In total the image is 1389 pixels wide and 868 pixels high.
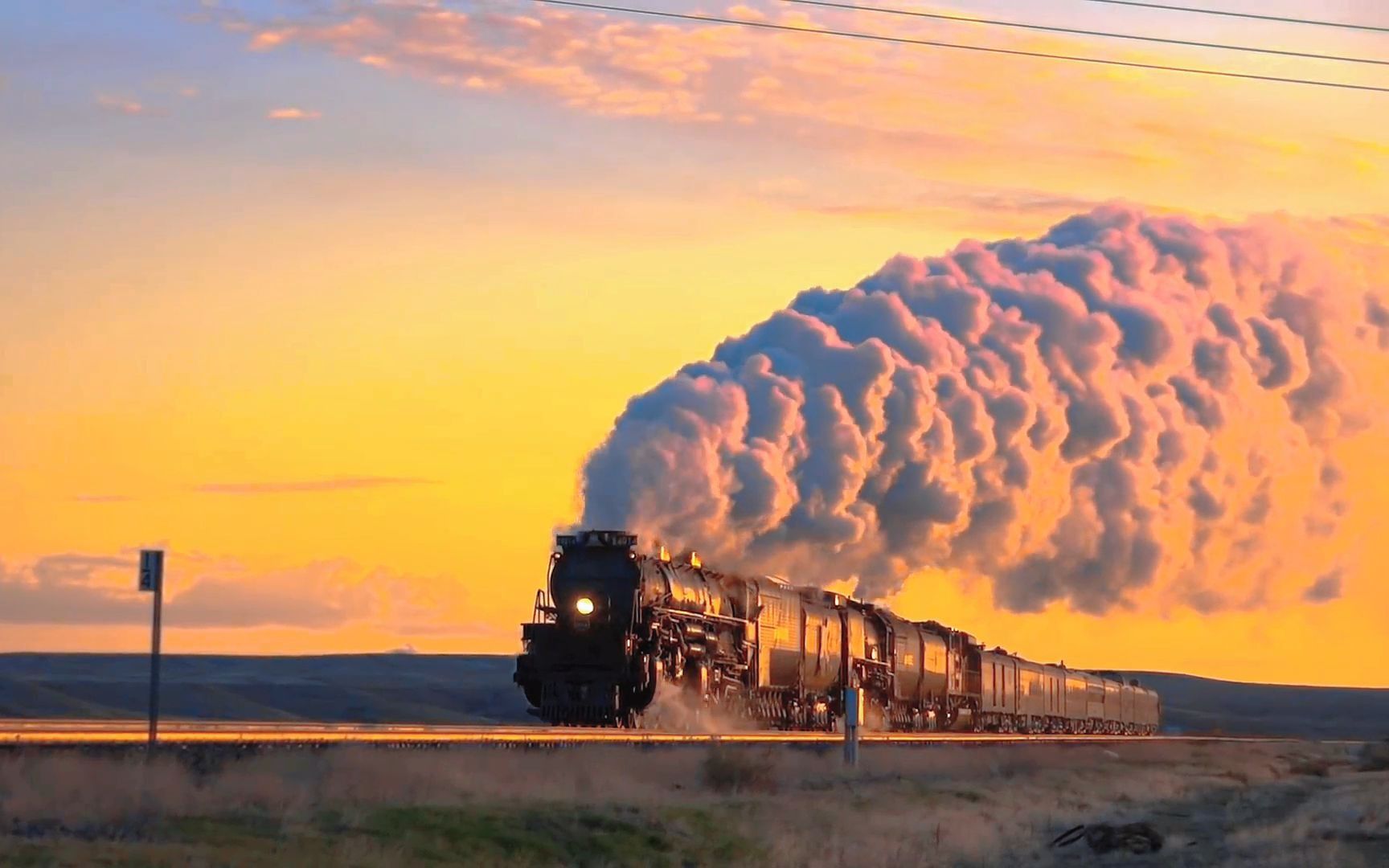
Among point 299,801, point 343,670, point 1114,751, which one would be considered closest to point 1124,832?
point 299,801

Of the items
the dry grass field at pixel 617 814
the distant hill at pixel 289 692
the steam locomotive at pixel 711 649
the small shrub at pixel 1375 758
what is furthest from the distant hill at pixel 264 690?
the small shrub at pixel 1375 758

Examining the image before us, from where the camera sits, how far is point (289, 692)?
111438 millimetres

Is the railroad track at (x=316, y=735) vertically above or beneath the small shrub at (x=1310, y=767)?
above

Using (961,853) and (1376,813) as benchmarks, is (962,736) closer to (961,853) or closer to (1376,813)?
(1376,813)

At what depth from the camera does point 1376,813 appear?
4097cm

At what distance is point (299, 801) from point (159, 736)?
3.41m

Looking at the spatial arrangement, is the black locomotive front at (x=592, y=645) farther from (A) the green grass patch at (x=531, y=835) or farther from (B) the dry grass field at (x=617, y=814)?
(A) the green grass patch at (x=531, y=835)

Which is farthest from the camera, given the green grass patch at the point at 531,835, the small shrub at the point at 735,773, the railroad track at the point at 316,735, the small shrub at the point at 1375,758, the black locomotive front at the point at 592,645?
the small shrub at the point at 1375,758

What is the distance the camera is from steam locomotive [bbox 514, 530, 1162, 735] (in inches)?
1688

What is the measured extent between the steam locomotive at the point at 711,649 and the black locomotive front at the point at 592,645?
3 centimetres

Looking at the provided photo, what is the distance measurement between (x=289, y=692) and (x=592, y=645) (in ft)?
237

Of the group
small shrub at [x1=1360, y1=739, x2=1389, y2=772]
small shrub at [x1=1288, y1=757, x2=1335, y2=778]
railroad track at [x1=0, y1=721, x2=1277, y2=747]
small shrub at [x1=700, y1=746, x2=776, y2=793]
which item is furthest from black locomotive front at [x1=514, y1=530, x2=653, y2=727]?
small shrub at [x1=1360, y1=739, x2=1389, y2=772]

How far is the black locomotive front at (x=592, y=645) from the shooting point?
140 feet

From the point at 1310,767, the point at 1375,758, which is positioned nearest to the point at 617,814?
the point at 1310,767
